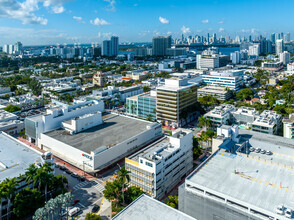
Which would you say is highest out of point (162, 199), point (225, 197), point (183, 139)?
point (183, 139)

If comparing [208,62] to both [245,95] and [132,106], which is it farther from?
[132,106]

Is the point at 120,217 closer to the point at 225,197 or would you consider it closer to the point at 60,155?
the point at 225,197

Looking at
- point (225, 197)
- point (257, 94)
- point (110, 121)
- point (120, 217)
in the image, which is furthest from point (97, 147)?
point (257, 94)

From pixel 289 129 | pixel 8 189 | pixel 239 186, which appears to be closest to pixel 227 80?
pixel 289 129

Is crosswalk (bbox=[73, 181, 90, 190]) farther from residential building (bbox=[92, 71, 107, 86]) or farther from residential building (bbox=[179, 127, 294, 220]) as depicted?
residential building (bbox=[92, 71, 107, 86])

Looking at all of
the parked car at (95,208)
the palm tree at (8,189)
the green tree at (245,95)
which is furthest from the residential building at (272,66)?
the palm tree at (8,189)

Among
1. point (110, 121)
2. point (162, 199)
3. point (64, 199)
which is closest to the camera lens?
point (64, 199)
